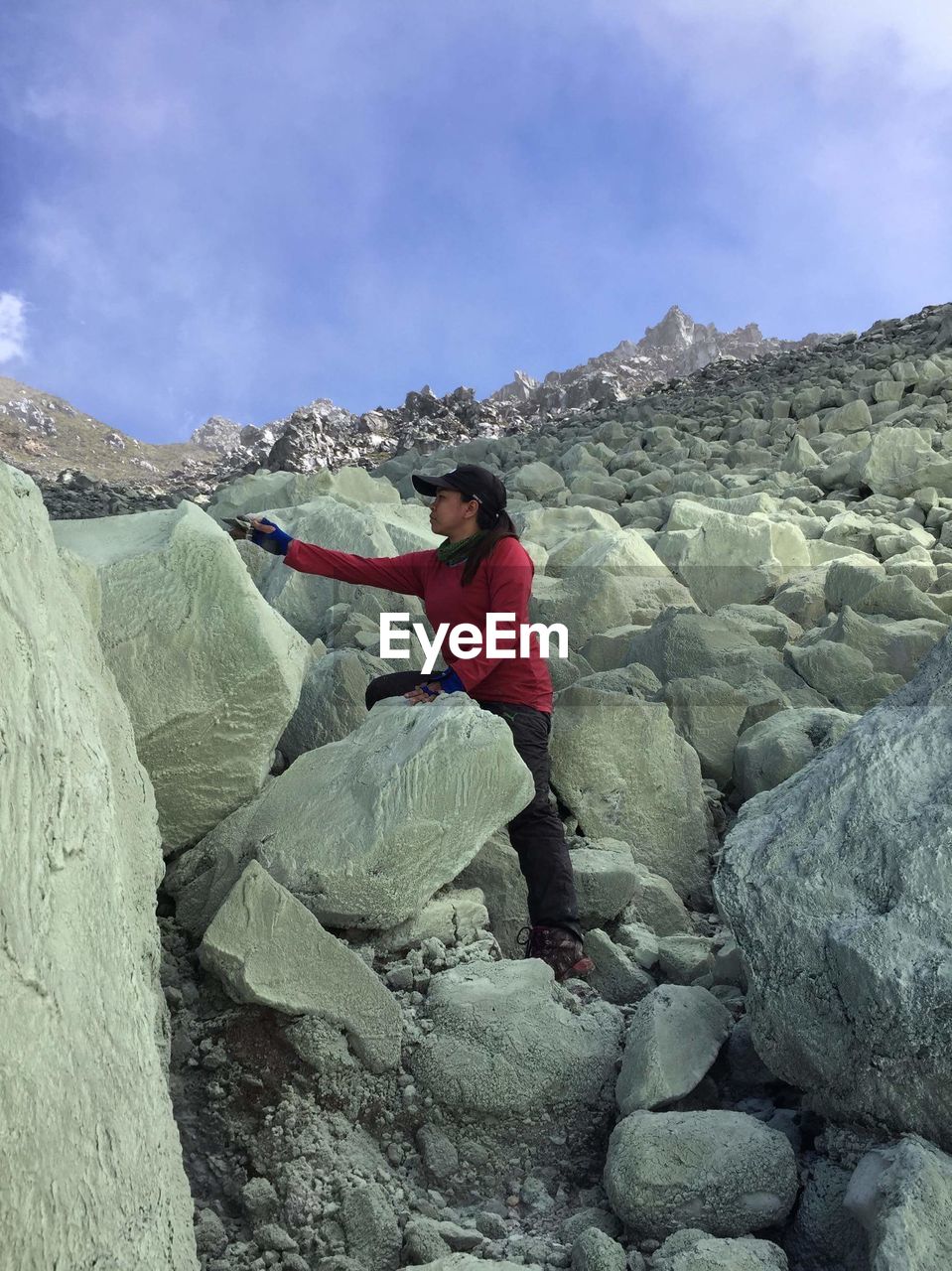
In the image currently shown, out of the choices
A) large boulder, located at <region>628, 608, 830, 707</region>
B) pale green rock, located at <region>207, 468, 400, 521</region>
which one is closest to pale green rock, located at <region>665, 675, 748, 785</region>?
large boulder, located at <region>628, 608, 830, 707</region>

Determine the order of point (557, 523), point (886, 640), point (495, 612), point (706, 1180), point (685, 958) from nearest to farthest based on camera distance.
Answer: point (706, 1180) → point (685, 958) → point (495, 612) → point (886, 640) → point (557, 523)

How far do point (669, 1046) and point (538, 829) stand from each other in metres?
1.15

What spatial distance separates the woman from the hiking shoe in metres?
0.06

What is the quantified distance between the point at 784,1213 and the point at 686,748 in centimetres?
225

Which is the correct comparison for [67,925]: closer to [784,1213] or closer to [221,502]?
[784,1213]

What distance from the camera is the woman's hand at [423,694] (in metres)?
3.90

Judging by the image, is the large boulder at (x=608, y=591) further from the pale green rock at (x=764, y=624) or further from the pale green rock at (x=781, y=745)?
the pale green rock at (x=781, y=745)

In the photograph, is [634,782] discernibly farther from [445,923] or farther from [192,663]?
[192,663]

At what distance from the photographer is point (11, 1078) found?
5.32ft

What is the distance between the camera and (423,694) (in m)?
3.93

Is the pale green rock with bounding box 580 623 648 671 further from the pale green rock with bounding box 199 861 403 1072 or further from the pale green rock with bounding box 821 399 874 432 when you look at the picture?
the pale green rock with bounding box 821 399 874 432

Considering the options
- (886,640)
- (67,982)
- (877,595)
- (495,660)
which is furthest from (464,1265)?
(877,595)

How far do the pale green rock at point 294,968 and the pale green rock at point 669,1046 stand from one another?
606 millimetres

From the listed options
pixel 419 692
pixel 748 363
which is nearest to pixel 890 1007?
pixel 419 692
